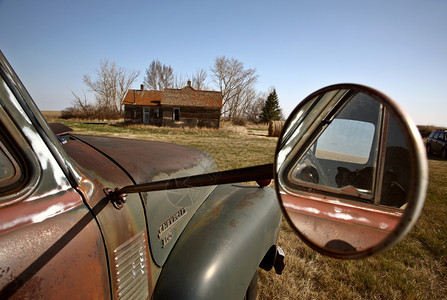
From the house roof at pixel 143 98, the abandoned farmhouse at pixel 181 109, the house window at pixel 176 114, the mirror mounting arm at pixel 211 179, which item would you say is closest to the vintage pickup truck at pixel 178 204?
the mirror mounting arm at pixel 211 179

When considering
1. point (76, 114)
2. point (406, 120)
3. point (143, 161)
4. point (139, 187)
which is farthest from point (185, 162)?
point (76, 114)

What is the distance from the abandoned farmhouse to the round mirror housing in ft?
85.6

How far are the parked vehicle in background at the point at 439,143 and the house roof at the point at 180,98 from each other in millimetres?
19514

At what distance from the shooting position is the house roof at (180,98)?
27562 mm

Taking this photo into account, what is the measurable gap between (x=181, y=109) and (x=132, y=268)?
27.4 metres

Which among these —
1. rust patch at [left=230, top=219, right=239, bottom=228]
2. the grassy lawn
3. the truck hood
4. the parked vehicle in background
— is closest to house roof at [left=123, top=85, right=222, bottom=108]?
the parked vehicle in background

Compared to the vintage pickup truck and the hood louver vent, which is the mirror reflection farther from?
the hood louver vent

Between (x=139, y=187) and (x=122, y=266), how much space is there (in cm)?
40

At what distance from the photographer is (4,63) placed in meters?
0.79

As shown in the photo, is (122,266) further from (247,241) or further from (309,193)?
(309,193)

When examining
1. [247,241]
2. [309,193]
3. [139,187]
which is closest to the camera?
[139,187]

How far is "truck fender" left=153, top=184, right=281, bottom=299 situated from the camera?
125 centimetres

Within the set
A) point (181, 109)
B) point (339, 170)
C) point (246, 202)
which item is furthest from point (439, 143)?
point (181, 109)

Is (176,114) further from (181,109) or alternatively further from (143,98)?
(143,98)
